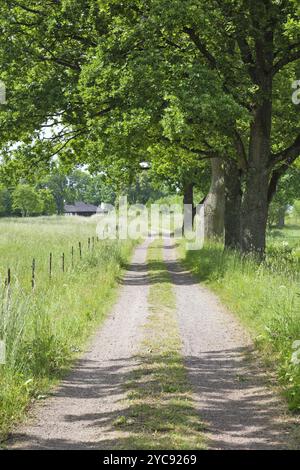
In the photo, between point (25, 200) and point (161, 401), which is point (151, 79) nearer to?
point (161, 401)

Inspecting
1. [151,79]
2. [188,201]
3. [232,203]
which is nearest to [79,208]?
[188,201]

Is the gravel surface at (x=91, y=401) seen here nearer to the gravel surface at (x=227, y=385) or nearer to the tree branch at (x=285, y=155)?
the gravel surface at (x=227, y=385)

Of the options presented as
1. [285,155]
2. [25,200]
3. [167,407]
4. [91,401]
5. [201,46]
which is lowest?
[91,401]

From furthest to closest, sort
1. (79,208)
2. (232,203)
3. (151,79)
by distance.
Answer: (79,208) < (232,203) < (151,79)

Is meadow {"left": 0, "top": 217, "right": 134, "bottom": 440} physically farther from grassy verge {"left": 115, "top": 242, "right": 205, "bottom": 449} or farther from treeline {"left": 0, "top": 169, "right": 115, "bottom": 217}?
treeline {"left": 0, "top": 169, "right": 115, "bottom": 217}

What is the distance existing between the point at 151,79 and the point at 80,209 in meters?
146

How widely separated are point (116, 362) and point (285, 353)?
9.04 feet

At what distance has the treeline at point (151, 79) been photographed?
15.7m

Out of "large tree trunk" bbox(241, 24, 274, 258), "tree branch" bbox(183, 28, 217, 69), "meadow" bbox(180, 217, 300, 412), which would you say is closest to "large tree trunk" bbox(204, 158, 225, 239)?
"large tree trunk" bbox(241, 24, 274, 258)

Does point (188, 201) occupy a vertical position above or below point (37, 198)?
below

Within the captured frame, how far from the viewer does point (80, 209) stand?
525ft

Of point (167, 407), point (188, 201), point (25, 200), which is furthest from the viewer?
point (25, 200)

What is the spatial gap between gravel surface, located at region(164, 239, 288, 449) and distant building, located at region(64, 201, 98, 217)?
145253 millimetres
